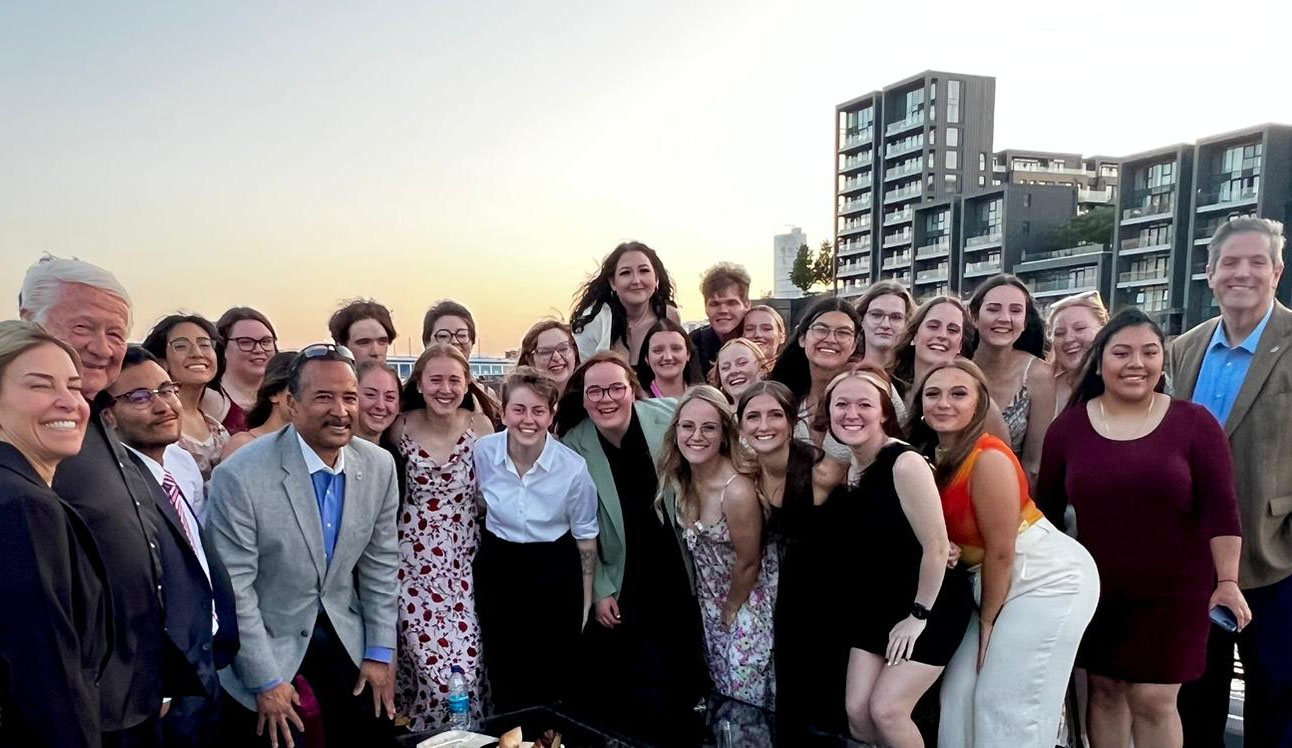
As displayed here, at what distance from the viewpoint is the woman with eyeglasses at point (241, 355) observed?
149 inches

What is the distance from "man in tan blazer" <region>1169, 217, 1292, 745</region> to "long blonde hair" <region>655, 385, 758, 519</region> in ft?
6.60

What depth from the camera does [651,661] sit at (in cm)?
358

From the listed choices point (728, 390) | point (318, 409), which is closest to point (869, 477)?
point (728, 390)

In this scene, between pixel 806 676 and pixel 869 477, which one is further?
pixel 806 676

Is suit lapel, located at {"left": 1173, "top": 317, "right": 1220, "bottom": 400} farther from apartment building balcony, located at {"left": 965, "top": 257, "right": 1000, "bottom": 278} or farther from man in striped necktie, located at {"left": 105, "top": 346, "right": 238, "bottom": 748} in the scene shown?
apartment building balcony, located at {"left": 965, "top": 257, "right": 1000, "bottom": 278}

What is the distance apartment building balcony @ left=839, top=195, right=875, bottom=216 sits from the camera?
52.7 m

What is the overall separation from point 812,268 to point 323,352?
5409cm

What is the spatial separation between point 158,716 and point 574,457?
1.77 m

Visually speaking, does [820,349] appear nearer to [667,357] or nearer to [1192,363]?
[667,357]

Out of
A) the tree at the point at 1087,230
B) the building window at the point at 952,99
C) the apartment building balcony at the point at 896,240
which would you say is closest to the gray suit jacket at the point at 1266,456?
the tree at the point at 1087,230

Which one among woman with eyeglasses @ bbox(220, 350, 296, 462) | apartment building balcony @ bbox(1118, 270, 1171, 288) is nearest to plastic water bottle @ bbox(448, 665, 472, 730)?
woman with eyeglasses @ bbox(220, 350, 296, 462)

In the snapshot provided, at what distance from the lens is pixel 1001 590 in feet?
9.41

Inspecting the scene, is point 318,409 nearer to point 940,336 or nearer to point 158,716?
point 158,716

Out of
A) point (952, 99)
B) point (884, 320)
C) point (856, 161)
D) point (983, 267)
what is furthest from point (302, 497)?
point (856, 161)
